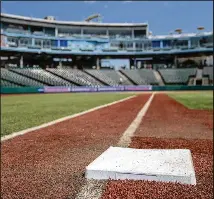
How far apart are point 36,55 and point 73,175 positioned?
89.3 m

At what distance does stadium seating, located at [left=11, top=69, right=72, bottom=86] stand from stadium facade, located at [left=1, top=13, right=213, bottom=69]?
28.4 feet

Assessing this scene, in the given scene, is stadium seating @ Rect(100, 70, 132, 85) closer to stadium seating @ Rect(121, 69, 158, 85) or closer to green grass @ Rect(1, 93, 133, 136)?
stadium seating @ Rect(121, 69, 158, 85)

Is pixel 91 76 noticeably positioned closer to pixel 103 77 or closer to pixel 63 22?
pixel 103 77

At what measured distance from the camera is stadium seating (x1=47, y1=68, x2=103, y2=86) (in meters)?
78.2

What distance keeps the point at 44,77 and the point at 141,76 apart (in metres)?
25.2

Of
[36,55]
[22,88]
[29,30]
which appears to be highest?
[29,30]

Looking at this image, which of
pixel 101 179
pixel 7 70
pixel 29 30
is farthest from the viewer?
pixel 29 30

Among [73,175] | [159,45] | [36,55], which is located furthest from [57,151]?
[159,45]

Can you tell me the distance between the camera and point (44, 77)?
2975 inches

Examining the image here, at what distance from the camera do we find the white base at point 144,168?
3.72 metres

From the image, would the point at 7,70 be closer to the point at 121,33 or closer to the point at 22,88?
the point at 22,88

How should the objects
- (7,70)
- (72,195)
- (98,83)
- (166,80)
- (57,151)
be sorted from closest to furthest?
(72,195) → (57,151) → (7,70) → (98,83) → (166,80)

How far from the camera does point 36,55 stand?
90.8m

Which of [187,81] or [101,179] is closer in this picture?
[101,179]
